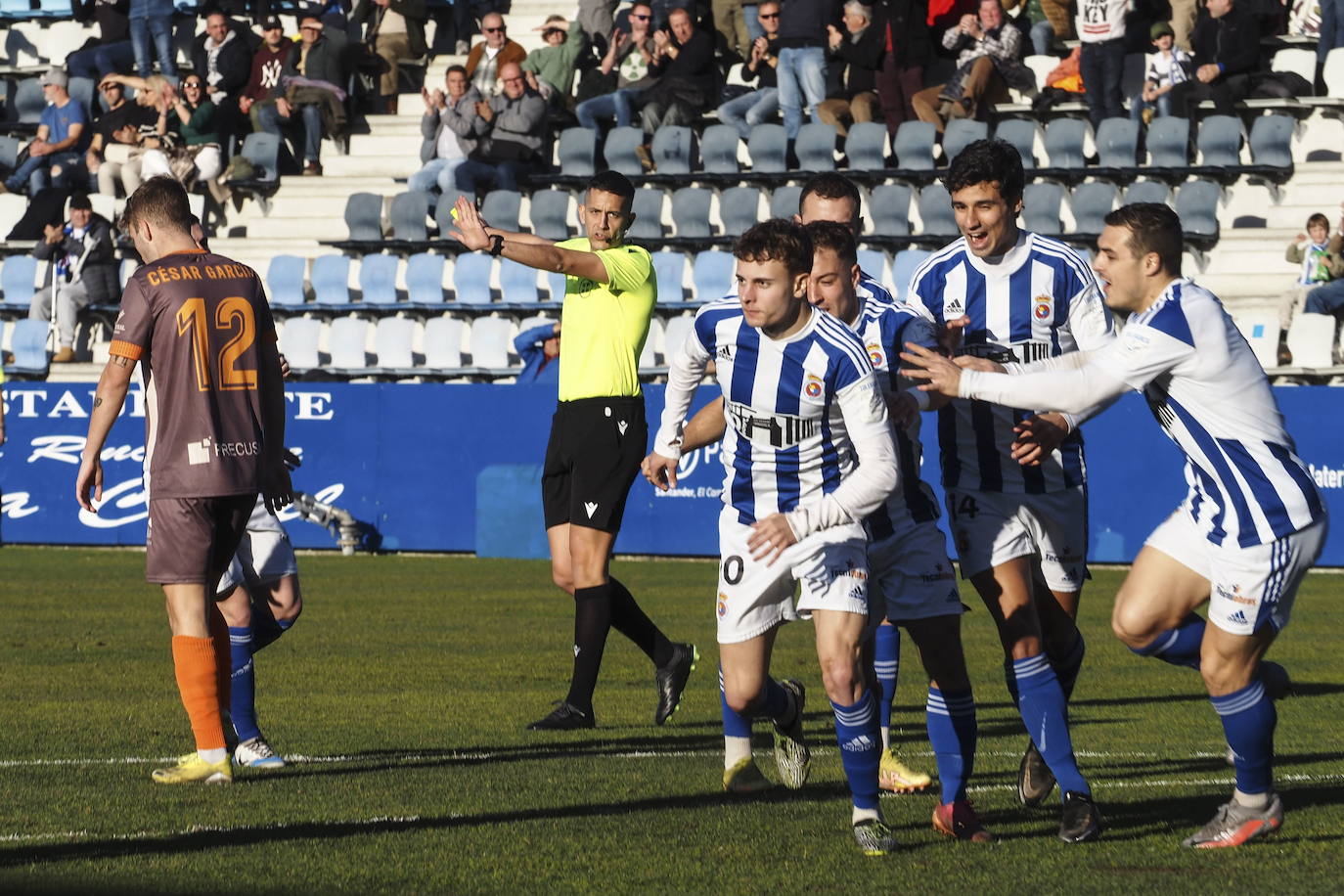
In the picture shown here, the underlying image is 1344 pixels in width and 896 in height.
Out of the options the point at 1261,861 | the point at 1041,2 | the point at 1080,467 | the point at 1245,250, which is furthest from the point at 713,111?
the point at 1261,861

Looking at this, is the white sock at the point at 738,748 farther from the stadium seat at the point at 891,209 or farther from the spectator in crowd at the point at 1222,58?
the spectator in crowd at the point at 1222,58

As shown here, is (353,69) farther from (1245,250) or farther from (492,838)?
(492,838)

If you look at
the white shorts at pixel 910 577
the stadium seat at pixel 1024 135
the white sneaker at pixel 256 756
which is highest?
the stadium seat at pixel 1024 135

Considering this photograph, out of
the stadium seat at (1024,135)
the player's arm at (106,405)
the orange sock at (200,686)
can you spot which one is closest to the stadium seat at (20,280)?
the stadium seat at (1024,135)

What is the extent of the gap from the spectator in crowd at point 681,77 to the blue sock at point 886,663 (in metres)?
15.3

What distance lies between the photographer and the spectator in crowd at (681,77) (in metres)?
22.0

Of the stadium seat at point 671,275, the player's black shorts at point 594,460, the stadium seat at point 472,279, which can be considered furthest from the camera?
the stadium seat at point 472,279

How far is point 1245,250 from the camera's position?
1962 cm

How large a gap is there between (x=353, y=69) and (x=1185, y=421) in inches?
779

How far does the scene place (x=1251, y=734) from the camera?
5805mm

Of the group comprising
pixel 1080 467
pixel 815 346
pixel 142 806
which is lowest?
pixel 142 806

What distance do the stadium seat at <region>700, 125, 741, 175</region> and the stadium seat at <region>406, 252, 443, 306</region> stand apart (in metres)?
3.10

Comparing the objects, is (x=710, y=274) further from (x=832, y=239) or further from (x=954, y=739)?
(x=954, y=739)

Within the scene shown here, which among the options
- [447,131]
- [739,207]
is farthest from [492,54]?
[739,207]
